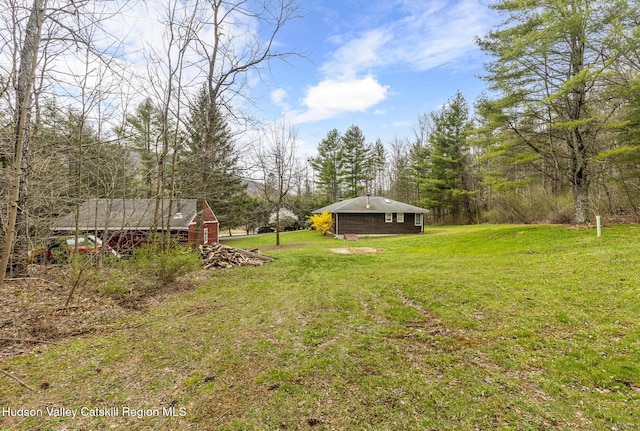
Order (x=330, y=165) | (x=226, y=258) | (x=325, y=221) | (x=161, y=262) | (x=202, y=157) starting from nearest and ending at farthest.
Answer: (x=161, y=262) < (x=202, y=157) < (x=226, y=258) < (x=325, y=221) < (x=330, y=165)

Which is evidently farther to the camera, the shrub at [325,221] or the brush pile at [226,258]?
the shrub at [325,221]

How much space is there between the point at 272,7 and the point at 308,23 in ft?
4.44

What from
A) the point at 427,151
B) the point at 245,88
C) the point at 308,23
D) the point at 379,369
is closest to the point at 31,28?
the point at 379,369

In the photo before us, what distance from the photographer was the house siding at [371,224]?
24.6 meters

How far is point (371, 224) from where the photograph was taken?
81.5ft

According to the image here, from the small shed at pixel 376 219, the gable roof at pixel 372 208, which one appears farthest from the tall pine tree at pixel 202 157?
the small shed at pixel 376 219

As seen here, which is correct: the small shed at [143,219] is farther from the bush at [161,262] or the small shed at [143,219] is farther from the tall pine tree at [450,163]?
the tall pine tree at [450,163]

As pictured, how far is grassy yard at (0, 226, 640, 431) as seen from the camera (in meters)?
2.42

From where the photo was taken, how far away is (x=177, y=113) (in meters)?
9.19

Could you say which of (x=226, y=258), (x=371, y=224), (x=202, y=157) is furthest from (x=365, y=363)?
(x=371, y=224)

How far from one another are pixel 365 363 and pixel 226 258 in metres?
9.05

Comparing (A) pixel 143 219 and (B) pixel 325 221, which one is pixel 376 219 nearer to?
(B) pixel 325 221

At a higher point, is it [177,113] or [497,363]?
[177,113]

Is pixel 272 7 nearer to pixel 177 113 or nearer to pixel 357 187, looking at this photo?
pixel 177 113
